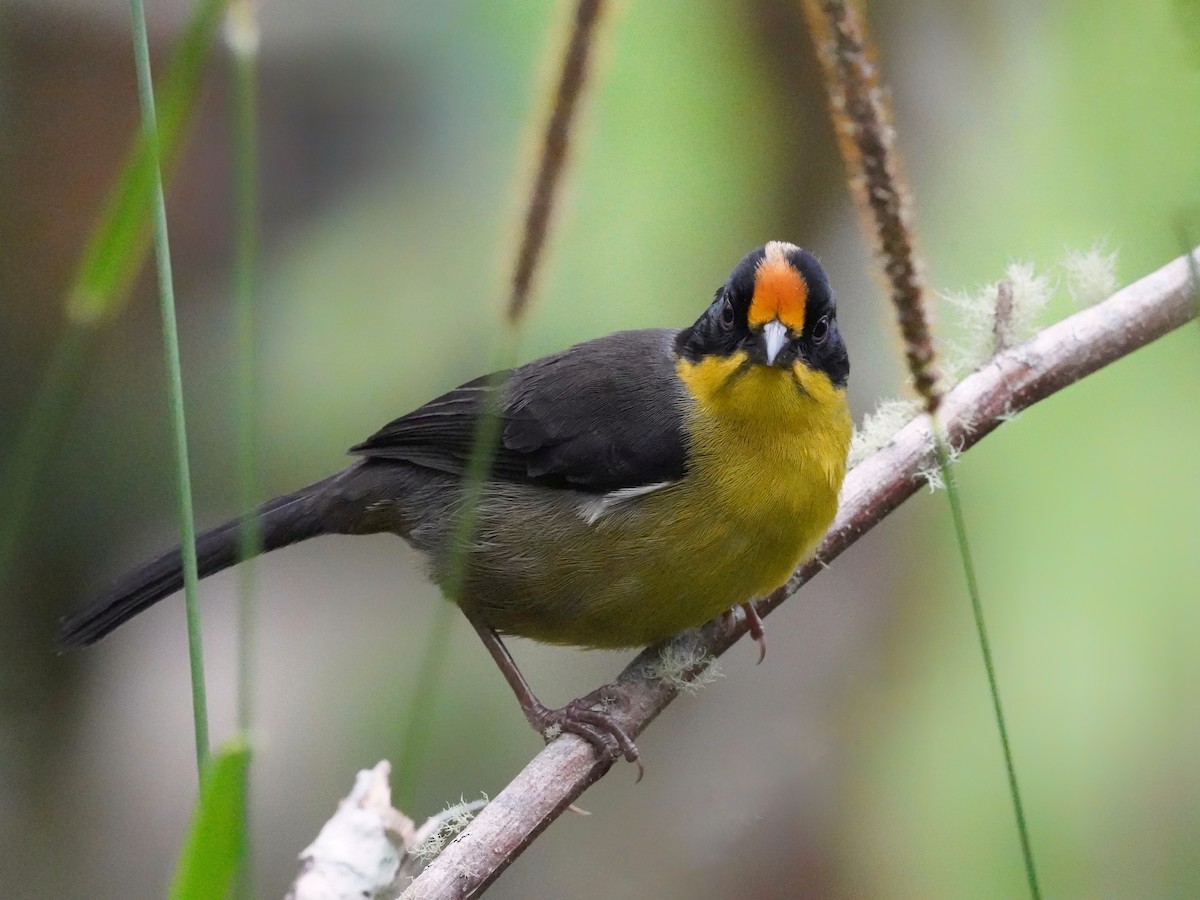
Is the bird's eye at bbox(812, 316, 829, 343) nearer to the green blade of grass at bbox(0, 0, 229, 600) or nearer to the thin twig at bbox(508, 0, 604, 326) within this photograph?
the thin twig at bbox(508, 0, 604, 326)

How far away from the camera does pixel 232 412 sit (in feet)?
12.3

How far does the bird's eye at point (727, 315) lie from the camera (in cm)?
282

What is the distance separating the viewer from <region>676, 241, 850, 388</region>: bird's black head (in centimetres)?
271

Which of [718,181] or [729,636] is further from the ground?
[718,181]

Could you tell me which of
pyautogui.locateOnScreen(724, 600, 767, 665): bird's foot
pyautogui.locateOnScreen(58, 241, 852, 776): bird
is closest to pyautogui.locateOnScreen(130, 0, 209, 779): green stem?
pyautogui.locateOnScreen(58, 241, 852, 776): bird

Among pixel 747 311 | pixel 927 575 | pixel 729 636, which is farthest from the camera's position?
pixel 927 575

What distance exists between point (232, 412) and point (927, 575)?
2126 millimetres

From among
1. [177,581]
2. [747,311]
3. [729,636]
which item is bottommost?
[729,636]

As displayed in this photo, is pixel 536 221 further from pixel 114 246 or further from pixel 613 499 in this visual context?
pixel 613 499

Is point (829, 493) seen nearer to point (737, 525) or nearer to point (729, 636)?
point (737, 525)

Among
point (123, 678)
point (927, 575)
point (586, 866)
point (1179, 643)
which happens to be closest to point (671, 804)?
point (586, 866)

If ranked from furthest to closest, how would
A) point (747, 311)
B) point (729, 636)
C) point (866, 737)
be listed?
1. point (866, 737)
2. point (729, 636)
3. point (747, 311)

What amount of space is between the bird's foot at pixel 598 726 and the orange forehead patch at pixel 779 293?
927mm

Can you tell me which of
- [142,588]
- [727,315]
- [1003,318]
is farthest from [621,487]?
[142,588]
